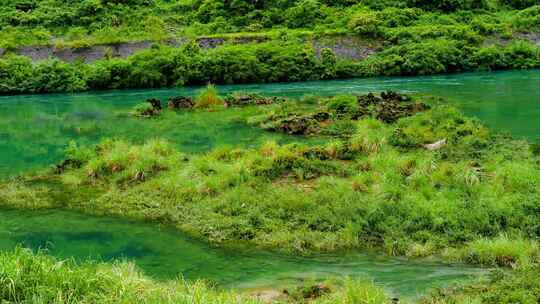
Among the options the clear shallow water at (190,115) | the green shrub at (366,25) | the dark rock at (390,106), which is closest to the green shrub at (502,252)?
the clear shallow water at (190,115)

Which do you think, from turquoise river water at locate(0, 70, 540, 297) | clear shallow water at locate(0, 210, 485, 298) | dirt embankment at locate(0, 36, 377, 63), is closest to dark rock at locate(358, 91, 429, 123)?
turquoise river water at locate(0, 70, 540, 297)

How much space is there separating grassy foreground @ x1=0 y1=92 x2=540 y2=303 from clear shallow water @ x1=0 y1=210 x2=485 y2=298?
21.9 inches

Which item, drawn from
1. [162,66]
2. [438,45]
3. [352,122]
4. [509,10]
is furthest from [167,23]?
[352,122]

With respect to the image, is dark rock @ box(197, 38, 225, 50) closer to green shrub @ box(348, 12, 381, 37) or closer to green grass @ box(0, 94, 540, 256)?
green shrub @ box(348, 12, 381, 37)

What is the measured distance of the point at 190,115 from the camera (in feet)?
105

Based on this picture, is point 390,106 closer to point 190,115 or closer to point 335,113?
point 335,113

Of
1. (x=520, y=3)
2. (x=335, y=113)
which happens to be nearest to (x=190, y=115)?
(x=335, y=113)

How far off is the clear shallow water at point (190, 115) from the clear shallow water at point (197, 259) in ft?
24.0

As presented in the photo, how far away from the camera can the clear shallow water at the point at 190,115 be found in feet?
81.1

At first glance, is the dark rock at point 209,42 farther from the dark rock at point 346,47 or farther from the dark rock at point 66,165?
the dark rock at point 66,165

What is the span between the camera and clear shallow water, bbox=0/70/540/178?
24734 mm

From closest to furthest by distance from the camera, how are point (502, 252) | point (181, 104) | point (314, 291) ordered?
1. point (314, 291)
2. point (502, 252)
3. point (181, 104)

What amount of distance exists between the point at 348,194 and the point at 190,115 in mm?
18299

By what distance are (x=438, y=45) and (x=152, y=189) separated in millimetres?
40821
